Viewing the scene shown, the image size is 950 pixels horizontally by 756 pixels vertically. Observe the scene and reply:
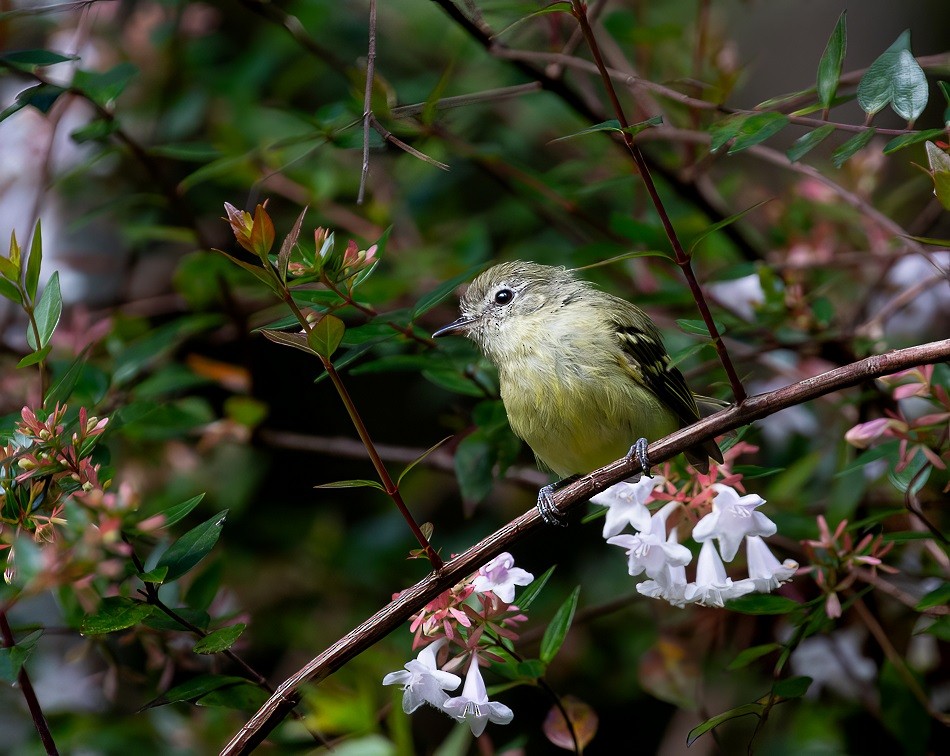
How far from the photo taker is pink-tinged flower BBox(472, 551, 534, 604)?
1.92m

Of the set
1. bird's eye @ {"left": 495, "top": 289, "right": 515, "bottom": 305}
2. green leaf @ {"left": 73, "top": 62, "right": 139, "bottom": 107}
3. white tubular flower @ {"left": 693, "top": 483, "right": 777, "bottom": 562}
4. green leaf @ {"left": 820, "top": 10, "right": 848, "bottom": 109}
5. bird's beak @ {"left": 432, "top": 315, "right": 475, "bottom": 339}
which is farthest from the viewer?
bird's eye @ {"left": 495, "top": 289, "right": 515, "bottom": 305}

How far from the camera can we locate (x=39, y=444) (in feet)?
6.27

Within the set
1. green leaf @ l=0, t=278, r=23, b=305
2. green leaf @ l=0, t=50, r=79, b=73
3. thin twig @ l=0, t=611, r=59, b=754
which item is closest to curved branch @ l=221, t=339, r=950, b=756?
thin twig @ l=0, t=611, r=59, b=754

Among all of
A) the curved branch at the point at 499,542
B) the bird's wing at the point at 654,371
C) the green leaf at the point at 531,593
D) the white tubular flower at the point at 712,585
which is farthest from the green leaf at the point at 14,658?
the bird's wing at the point at 654,371

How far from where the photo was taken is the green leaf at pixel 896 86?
1.98 metres

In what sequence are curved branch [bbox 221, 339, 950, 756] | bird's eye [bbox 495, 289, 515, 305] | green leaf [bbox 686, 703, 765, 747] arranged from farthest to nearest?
bird's eye [bbox 495, 289, 515, 305] < green leaf [bbox 686, 703, 765, 747] < curved branch [bbox 221, 339, 950, 756]

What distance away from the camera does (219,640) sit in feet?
6.27

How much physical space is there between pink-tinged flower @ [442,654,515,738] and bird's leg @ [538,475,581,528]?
14.6 inches

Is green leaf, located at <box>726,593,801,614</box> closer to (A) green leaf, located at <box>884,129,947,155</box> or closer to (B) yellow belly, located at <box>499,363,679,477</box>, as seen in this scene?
(B) yellow belly, located at <box>499,363,679,477</box>

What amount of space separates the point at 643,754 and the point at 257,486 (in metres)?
2.23

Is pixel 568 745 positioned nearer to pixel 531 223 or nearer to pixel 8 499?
pixel 8 499

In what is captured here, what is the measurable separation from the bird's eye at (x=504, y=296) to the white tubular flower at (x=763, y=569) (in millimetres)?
1536

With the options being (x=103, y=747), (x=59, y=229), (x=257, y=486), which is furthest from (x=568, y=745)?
(x=59, y=229)

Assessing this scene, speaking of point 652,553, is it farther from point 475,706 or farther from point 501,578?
point 475,706
